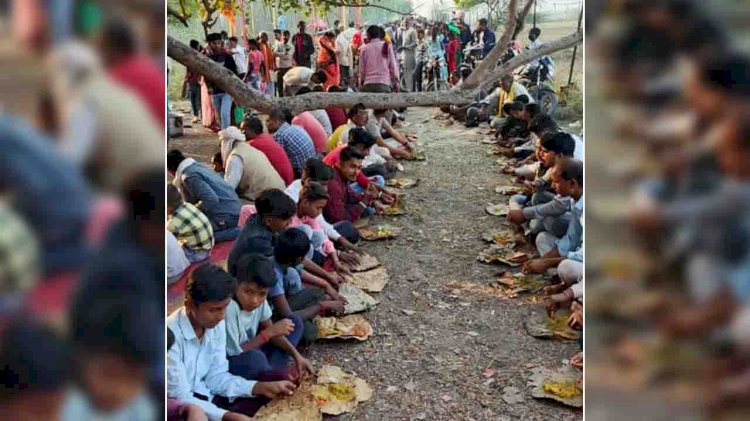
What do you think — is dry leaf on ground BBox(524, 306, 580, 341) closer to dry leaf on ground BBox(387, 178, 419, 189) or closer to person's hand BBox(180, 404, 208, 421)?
person's hand BBox(180, 404, 208, 421)

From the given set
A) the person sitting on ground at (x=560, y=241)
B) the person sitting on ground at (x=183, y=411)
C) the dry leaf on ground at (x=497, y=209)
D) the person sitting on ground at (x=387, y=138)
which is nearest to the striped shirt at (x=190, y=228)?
the person sitting on ground at (x=183, y=411)

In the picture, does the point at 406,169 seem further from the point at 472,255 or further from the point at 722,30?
the point at 722,30

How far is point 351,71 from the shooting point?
348 inches

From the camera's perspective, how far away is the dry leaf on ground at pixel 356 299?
343 centimetres

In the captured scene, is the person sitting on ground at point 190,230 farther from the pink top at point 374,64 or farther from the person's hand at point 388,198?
the pink top at point 374,64

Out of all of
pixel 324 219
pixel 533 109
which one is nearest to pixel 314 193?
pixel 324 219

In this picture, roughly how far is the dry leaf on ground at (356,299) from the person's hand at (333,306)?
0.14 ft

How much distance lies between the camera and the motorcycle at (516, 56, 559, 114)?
6894mm

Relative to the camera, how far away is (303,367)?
9.29 ft

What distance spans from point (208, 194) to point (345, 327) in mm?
1082

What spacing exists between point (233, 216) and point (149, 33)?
270cm

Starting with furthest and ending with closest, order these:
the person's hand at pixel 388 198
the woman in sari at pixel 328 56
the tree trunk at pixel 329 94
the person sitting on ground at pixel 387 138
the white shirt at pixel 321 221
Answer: the woman in sari at pixel 328 56 < the person sitting on ground at pixel 387 138 < the person's hand at pixel 388 198 < the white shirt at pixel 321 221 < the tree trunk at pixel 329 94

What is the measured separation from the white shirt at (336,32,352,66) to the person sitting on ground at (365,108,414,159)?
1.89m

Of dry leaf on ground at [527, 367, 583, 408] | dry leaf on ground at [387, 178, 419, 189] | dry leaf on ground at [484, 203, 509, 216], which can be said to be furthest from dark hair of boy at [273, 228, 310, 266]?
dry leaf on ground at [387, 178, 419, 189]
